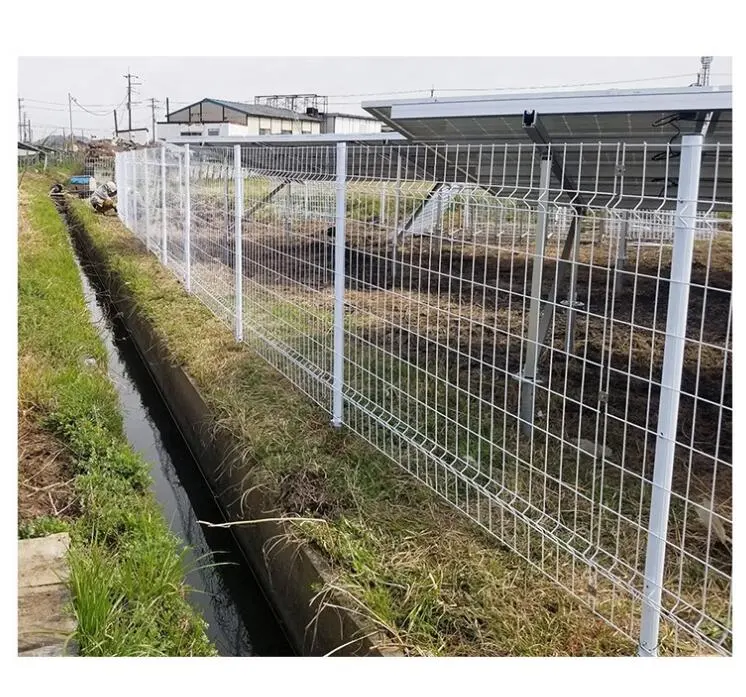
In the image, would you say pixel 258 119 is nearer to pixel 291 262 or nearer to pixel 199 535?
pixel 291 262

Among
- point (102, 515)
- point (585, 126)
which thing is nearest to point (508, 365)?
point (585, 126)

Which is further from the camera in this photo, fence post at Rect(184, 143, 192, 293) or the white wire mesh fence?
fence post at Rect(184, 143, 192, 293)

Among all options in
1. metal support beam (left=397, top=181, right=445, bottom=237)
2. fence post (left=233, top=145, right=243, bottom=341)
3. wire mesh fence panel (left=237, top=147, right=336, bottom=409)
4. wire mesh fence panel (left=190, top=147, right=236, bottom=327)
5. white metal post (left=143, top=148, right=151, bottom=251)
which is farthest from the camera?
white metal post (left=143, top=148, right=151, bottom=251)

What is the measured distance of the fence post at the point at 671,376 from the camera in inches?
96.0

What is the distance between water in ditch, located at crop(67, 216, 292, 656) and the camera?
4215mm

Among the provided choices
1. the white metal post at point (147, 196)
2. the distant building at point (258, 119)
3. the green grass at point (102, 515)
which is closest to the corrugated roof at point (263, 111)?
the distant building at point (258, 119)

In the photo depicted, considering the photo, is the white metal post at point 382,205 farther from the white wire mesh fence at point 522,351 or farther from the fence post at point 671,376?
the fence post at point 671,376

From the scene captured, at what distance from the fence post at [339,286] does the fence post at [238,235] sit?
2.11m

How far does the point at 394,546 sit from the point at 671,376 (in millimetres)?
1662

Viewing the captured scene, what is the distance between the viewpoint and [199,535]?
514cm

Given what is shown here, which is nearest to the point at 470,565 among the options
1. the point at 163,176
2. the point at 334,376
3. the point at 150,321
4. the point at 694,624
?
the point at 694,624

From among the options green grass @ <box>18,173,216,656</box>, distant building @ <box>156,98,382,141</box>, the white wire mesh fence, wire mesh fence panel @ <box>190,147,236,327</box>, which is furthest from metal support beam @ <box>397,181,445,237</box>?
distant building @ <box>156,98,382,141</box>

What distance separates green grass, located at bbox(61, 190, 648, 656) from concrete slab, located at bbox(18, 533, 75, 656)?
111cm

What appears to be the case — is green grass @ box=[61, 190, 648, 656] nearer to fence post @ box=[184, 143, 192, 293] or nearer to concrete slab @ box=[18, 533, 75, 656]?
concrete slab @ box=[18, 533, 75, 656]
